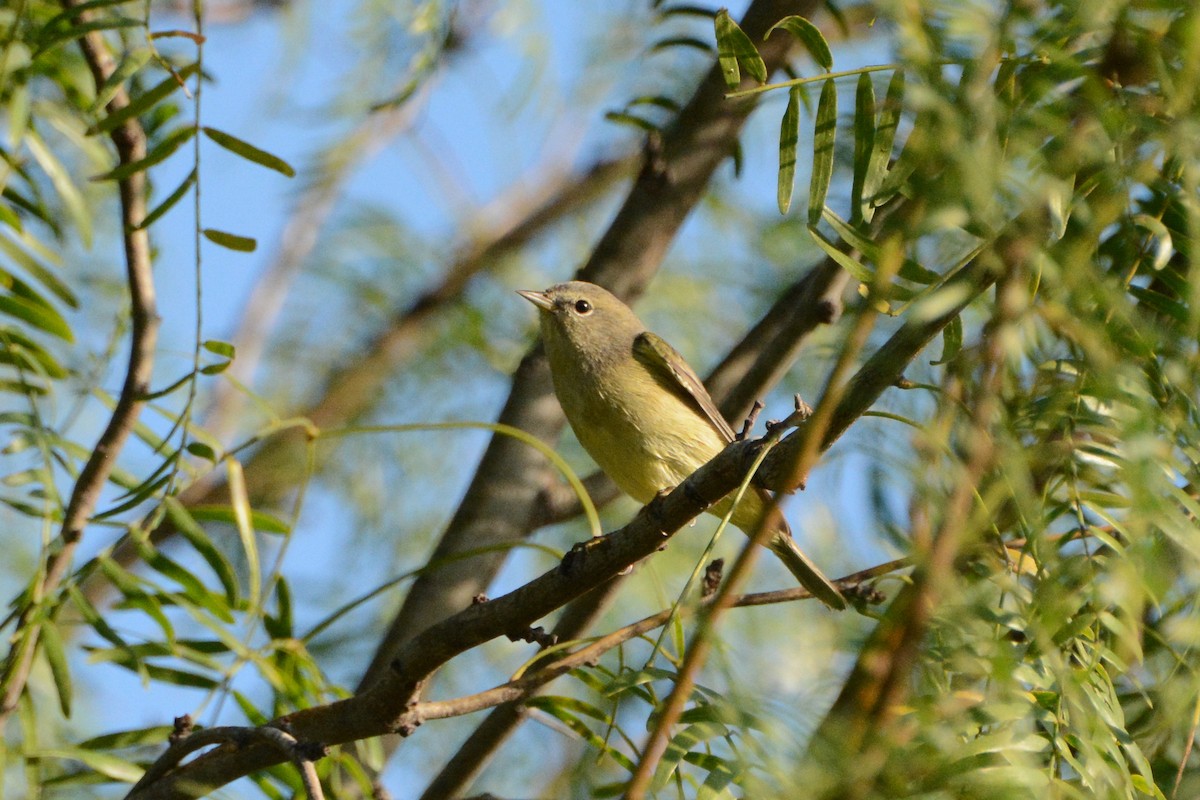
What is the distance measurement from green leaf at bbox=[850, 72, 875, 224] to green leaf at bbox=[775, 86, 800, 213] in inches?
4.2

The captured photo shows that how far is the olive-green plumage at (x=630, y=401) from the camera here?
168 inches

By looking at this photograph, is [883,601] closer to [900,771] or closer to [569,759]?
[900,771]

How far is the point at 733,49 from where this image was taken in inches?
86.3

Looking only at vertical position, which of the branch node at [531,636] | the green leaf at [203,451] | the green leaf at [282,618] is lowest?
the branch node at [531,636]

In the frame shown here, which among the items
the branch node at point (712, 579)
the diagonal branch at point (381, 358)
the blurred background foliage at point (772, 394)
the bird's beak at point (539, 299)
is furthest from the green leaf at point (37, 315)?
the diagonal branch at point (381, 358)

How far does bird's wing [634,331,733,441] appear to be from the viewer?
429 centimetres

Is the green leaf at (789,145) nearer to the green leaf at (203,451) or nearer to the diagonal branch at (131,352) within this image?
the green leaf at (203,451)

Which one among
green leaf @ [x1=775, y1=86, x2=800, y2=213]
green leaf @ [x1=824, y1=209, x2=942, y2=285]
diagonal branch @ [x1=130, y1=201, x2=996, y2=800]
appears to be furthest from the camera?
diagonal branch @ [x1=130, y1=201, x2=996, y2=800]

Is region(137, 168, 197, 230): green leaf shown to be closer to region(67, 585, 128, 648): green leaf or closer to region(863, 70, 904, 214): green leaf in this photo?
region(67, 585, 128, 648): green leaf

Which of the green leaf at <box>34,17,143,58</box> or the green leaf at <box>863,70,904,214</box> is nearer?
the green leaf at <box>863,70,904,214</box>

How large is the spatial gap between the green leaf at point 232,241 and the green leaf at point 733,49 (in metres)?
1.11

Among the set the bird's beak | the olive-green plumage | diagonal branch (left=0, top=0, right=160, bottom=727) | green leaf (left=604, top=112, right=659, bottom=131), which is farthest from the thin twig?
the bird's beak

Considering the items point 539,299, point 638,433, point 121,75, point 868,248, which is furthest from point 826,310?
point 121,75

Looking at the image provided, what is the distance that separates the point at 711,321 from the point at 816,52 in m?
3.83
